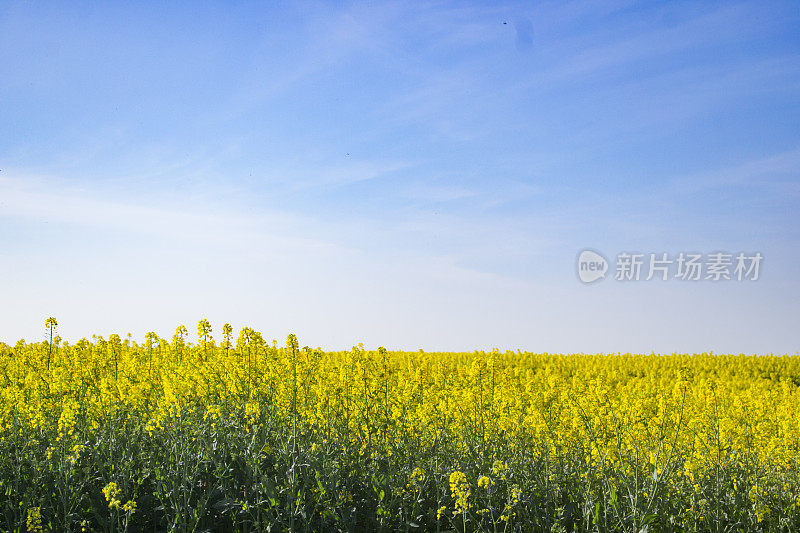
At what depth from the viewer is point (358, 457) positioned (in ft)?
18.4

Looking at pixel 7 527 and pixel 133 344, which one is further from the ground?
pixel 133 344

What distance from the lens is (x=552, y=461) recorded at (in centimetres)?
611

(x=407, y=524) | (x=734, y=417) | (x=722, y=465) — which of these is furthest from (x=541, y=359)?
(x=407, y=524)

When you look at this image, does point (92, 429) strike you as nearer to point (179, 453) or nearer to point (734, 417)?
point (179, 453)

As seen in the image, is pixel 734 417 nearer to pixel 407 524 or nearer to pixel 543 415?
pixel 543 415

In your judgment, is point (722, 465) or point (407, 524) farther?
point (722, 465)

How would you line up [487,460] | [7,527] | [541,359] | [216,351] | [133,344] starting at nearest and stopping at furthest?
[7,527], [487,460], [216,351], [133,344], [541,359]

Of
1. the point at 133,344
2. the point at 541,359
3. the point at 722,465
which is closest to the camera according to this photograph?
the point at 722,465

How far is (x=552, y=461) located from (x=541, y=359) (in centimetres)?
1734

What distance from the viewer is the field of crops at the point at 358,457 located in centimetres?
502

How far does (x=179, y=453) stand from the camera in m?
5.24

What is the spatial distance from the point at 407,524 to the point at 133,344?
890cm

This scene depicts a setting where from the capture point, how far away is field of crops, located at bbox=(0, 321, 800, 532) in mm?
5016

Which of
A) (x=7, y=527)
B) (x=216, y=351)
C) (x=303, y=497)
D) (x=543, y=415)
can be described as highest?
(x=216, y=351)
